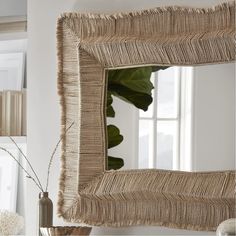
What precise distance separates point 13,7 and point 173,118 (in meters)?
1.40

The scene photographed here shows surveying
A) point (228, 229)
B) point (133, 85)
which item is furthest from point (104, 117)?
point (228, 229)

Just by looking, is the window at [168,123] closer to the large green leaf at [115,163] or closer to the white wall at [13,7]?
the large green leaf at [115,163]

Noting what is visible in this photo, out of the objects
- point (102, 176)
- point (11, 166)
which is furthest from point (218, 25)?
point (11, 166)

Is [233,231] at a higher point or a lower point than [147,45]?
lower

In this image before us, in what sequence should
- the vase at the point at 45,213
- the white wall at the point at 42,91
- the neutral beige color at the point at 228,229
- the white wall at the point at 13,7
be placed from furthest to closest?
the white wall at the point at 13,7 → the white wall at the point at 42,91 → the vase at the point at 45,213 → the neutral beige color at the point at 228,229

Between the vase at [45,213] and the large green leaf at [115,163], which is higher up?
the large green leaf at [115,163]

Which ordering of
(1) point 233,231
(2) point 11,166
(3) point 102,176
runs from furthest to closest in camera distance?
(2) point 11,166, (3) point 102,176, (1) point 233,231

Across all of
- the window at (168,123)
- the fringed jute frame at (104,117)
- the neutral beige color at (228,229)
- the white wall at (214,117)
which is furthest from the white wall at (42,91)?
the neutral beige color at (228,229)

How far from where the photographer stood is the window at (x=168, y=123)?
Result: 2.33m

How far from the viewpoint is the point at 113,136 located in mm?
2426

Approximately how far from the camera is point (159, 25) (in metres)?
2.38

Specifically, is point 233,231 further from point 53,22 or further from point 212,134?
point 53,22

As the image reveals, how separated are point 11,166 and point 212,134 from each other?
1328mm

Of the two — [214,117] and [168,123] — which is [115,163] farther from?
[214,117]
